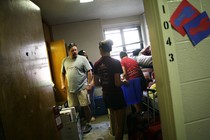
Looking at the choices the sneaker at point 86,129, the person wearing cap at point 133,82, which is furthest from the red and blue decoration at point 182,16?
the sneaker at point 86,129

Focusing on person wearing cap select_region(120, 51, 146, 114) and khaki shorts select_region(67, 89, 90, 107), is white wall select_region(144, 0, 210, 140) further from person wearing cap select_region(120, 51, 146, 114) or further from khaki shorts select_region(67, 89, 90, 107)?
khaki shorts select_region(67, 89, 90, 107)

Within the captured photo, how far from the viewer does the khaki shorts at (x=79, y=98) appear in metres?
3.00

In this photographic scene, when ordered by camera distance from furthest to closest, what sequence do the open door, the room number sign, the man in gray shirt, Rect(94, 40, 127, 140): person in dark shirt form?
the open door, the man in gray shirt, Rect(94, 40, 127, 140): person in dark shirt, the room number sign

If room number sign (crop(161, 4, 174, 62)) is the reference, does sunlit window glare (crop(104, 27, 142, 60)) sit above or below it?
above

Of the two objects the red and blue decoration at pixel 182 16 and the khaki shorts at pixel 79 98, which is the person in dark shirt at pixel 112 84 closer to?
the khaki shorts at pixel 79 98

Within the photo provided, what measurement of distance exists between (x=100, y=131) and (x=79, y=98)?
713mm

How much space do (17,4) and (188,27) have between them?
3.34 ft

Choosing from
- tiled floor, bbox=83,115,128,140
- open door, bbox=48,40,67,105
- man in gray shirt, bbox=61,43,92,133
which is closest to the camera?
tiled floor, bbox=83,115,128,140

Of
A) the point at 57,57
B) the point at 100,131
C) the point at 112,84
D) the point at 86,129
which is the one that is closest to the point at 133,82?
the point at 112,84

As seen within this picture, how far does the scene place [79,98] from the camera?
9.90ft

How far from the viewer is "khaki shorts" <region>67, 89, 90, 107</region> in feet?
9.83

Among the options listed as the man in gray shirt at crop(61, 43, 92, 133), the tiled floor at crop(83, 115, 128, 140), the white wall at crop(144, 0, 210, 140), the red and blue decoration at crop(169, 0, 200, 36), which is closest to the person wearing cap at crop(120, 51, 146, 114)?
the tiled floor at crop(83, 115, 128, 140)

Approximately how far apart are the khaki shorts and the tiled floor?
1.76ft

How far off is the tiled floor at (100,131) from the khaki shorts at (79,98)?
0.54m
